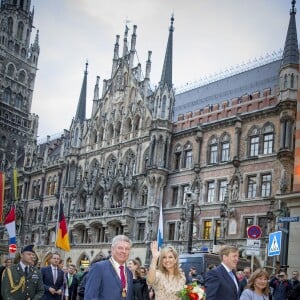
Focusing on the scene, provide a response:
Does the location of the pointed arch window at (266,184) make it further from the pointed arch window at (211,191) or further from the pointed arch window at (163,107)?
the pointed arch window at (163,107)

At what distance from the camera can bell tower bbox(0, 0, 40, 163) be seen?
199ft

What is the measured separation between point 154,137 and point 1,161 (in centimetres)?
2743

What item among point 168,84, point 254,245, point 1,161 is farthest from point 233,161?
point 1,161

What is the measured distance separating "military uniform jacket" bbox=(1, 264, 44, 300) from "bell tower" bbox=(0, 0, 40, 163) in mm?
51919

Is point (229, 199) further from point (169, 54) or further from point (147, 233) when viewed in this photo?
point (169, 54)

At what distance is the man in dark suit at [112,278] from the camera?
528 centimetres

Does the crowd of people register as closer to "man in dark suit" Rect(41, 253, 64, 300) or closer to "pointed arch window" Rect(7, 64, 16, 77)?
"man in dark suit" Rect(41, 253, 64, 300)

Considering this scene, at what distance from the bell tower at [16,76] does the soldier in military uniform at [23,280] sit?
51874mm

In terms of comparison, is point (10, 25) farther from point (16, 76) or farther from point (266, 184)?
point (266, 184)

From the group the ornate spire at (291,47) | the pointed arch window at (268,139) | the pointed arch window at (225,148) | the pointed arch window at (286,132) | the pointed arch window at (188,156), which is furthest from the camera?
the pointed arch window at (188,156)

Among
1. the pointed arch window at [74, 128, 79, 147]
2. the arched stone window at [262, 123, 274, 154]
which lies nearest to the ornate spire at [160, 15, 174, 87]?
the arched stone window at [262, 123, 274, 154]

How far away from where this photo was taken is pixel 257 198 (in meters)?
31.2

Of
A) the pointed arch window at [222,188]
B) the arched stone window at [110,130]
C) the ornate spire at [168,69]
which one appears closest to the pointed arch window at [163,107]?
the ornate spire at [168,69]

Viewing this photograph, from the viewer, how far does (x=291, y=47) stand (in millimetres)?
31875
